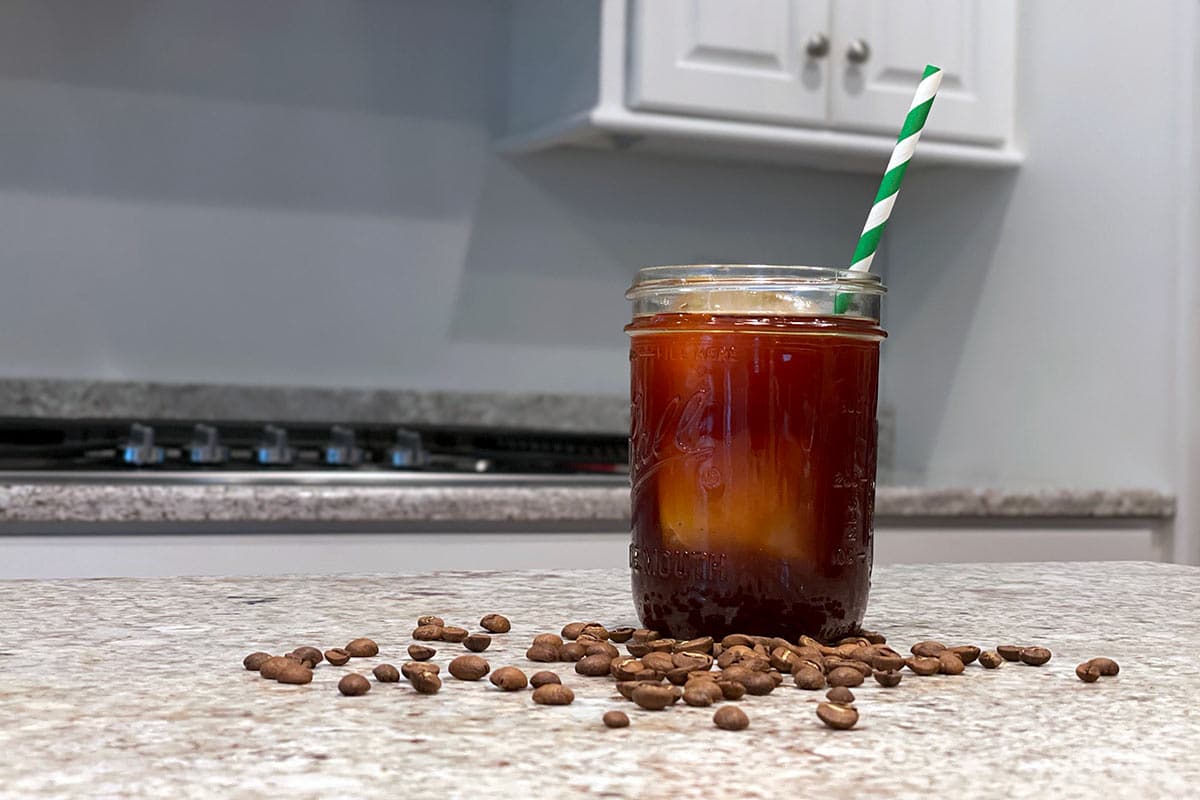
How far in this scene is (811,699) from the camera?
0.58 meters

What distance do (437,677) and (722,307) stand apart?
0.81 ft

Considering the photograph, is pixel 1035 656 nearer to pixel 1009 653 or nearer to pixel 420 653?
pixel 1009 653

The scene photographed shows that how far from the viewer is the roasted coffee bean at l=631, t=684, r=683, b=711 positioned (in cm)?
55

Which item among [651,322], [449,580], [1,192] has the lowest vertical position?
[449,580]

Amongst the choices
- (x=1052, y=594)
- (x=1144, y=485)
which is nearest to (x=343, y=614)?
(x=1052, y=594)

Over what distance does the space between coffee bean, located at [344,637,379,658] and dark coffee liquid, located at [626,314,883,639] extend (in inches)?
6.1

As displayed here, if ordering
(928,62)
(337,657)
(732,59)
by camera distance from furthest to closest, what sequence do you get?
(928,62)
(732,59)
(337,657)

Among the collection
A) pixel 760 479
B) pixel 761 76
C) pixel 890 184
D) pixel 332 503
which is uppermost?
pixel 761 76

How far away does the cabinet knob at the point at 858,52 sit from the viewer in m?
2.23

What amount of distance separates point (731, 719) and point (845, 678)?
0.10 meters

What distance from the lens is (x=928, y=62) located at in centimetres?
231

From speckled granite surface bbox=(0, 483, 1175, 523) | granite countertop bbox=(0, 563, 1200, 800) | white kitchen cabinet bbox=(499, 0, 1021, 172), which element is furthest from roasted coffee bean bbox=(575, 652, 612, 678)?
white kitchen cabinet bbox=(499, 0, 1021, 172)

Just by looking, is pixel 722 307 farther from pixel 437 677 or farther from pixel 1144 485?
pixel 1144 485

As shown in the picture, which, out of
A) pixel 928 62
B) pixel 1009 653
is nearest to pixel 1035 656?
pixel 1009 653
